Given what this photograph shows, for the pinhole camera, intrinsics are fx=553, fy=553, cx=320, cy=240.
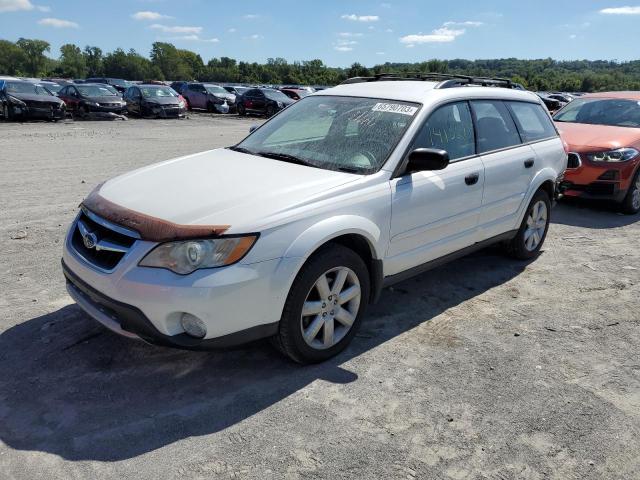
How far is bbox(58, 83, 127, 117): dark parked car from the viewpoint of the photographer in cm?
2292

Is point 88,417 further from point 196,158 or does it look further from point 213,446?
point 196,158

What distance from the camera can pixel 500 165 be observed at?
4.74 metres

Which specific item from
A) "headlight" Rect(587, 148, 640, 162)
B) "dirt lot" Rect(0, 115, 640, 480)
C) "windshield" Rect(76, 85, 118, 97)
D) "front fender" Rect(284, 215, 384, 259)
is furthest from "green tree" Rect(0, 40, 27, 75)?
"front fender" Rect(284, 215, 384, 259)

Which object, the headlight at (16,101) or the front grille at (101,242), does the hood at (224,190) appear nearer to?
the front grille at (101,242)

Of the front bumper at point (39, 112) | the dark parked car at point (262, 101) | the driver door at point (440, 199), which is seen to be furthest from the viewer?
the dark parked car at point (262, 101)

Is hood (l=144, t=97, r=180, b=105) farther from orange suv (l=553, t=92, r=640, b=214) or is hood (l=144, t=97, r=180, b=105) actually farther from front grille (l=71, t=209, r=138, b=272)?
front grille (l=71, t=209, r=138, b=272)

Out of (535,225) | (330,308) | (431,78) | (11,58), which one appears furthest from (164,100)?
(11,58)

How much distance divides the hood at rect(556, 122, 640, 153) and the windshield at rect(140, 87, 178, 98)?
2066 cm

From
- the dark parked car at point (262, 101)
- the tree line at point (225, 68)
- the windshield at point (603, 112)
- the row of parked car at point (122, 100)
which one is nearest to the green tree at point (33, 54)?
the tree line at point (225, 68)

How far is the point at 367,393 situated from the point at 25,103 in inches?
824

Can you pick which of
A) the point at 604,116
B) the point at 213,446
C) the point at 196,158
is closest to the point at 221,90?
the point at 604,116

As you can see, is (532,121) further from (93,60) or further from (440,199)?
(93,60)

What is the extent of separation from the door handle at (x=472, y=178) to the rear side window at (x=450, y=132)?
0.56 feet

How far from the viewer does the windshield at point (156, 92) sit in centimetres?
2519
